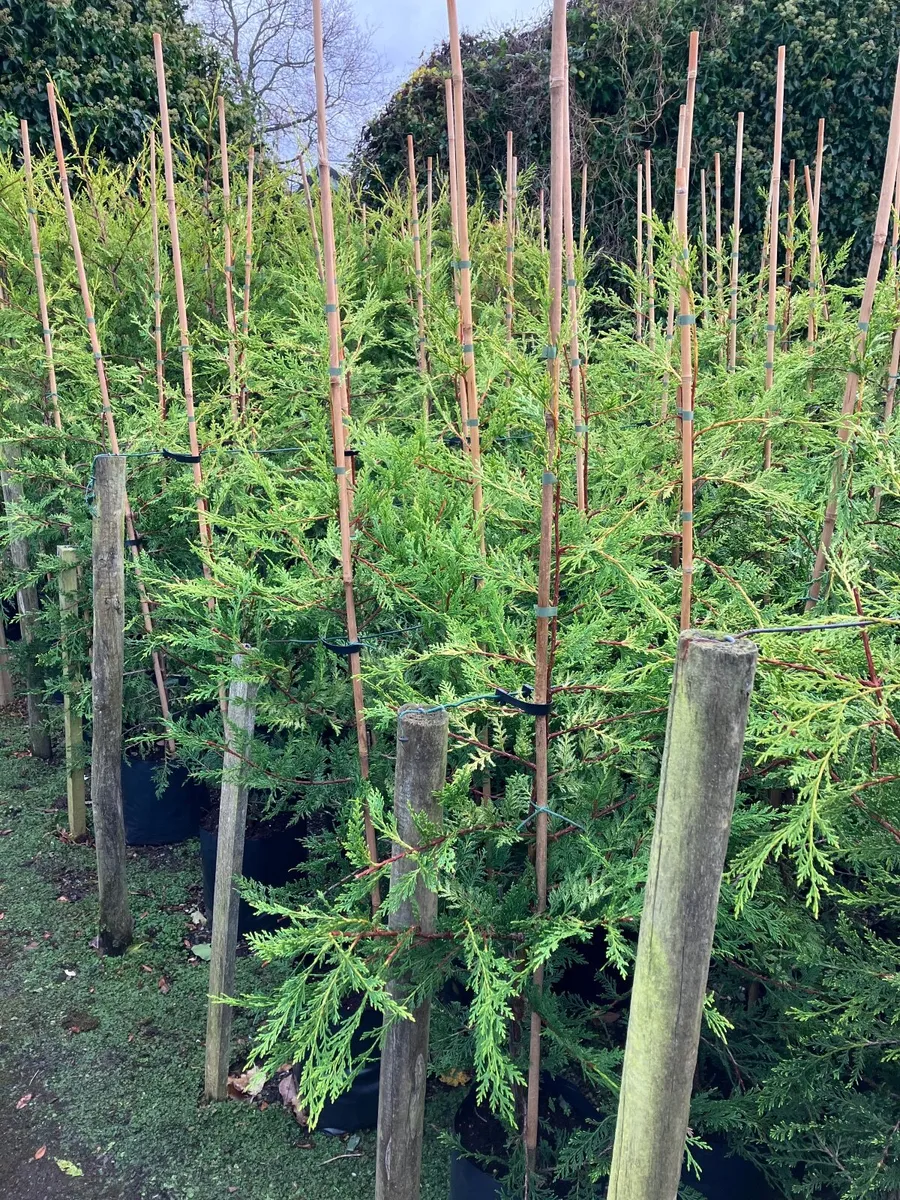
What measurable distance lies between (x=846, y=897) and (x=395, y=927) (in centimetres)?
84

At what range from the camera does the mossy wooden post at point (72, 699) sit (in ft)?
11.4

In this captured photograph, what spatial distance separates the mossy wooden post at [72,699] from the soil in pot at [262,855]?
0.88 meters

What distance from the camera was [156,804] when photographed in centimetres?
364

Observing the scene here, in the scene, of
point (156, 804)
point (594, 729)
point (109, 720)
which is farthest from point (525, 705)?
point (156, 804)

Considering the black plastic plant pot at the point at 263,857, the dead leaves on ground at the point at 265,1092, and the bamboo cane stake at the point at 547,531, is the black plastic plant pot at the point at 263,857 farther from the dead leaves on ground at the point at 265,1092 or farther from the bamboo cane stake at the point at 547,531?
the bamboo cane stake at the point at 547,531

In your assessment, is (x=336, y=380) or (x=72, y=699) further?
(x=72, y=699)

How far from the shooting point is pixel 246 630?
2391 mm

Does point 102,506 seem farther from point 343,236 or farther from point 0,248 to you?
point 343,236

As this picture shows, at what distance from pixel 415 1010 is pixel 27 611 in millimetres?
3225

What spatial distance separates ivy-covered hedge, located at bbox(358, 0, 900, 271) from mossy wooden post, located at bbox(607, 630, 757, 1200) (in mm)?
7187

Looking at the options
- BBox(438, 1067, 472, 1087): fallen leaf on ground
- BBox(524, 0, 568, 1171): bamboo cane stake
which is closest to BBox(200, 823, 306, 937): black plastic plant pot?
BBox(438, 1067, 472, 1087): fallen leaf on ground

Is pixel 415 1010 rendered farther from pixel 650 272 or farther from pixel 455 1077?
pixel 650 272

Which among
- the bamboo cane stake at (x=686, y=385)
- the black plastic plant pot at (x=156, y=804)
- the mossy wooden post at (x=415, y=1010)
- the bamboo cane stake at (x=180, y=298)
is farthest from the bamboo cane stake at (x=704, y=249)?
the black plastic plant pot at (x=156, y=804)

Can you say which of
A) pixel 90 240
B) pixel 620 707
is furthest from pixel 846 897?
pixel 90 240
